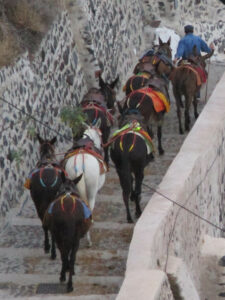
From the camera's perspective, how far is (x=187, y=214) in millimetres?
13266

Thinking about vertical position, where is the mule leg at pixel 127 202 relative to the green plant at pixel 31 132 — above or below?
below

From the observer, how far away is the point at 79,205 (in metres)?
12.2

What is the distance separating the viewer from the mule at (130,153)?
14.1 meters

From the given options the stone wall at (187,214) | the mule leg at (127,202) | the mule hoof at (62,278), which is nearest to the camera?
the stone wall at (187,214)

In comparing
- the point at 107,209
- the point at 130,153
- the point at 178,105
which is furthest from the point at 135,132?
the point at 178,105

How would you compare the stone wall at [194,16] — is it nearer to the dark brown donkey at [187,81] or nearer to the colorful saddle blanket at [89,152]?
the dark brown donkey at [187,81]

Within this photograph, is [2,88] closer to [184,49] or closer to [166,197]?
[166,197]

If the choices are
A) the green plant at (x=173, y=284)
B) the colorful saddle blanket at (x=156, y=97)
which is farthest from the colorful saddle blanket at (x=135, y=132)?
the green plant at (x=173, y=284)

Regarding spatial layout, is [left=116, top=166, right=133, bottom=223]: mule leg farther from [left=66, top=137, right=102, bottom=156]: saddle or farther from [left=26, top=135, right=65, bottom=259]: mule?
[left=26, top=135, right=65, bottom=259]: mule

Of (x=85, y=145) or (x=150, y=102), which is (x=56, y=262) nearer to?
(x=85, y=145)

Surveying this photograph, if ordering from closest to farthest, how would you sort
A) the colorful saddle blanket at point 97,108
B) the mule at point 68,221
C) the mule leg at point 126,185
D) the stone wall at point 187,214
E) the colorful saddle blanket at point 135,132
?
the stone wall at point 187,214
the mule at point 68,221
the colorful saddle blanket at point 135,132
the mule leg at point 126,185
the colorful saddle blanket at point 97,108

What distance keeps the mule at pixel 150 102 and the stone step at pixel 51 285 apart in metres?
3.81

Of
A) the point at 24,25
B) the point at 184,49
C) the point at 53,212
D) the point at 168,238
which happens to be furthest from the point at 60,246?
the point at 184,49

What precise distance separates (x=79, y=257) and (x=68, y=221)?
1.46 meters
